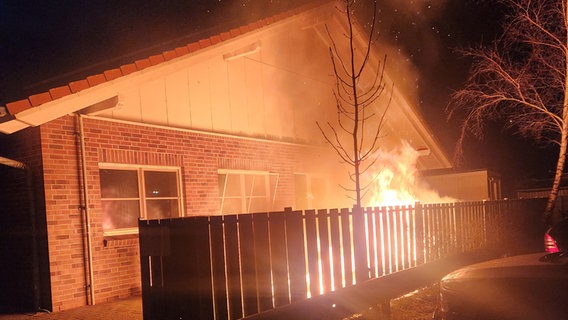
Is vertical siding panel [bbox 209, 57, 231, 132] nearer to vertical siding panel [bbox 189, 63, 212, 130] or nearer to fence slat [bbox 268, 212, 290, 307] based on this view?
vertical siding panel [bbox 189, 63, 212, 130]

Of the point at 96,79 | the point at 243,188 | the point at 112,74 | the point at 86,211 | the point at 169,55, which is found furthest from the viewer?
the point at 243,188

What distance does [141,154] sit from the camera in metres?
7.88

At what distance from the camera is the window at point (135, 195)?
7.43 metres

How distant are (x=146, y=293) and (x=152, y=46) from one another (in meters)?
5.04

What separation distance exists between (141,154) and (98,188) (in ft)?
3.37

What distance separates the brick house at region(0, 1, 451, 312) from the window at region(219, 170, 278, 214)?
3 cm

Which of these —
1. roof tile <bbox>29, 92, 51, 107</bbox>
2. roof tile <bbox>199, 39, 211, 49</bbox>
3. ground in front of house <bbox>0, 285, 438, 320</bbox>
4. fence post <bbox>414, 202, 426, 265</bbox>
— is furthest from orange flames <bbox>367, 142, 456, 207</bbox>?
roof tile <bbox>29, 92, 51, 107</bbox>

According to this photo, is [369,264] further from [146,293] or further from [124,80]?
[124,80]

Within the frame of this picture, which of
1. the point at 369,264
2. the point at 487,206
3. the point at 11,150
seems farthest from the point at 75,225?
the point at 487,206

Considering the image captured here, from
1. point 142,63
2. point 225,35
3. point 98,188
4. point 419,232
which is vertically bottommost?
point 419,232

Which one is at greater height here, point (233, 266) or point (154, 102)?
point (154, 102)

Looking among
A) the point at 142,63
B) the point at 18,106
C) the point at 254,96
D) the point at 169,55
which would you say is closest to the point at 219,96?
the point at 254,96

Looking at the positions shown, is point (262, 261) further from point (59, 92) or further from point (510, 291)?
point (59, 92)

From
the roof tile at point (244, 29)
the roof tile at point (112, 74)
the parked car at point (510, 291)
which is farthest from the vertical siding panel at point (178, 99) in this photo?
the parked car at point (510, 291)
